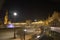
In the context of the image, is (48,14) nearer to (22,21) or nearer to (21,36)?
(22,21)

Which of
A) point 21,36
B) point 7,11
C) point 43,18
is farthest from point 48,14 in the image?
point 21,36

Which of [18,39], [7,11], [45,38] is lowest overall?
[18,39]

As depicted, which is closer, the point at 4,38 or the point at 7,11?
the point at 4,38

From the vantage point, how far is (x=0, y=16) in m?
32.6

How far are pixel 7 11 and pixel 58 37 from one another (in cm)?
2957

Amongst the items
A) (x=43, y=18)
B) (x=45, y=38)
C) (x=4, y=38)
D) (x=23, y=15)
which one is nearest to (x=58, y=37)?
(x=45, y=38)

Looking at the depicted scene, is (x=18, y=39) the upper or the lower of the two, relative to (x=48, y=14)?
lower

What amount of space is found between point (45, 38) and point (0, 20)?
25.9m

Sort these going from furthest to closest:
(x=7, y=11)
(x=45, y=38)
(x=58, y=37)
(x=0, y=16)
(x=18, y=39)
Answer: (x=7, y=11), (x=0, y=16), (x=18, y=39), (x=45, y=38), (x=58, y=37)

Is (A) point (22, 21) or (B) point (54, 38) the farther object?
(A) point (22, 21)

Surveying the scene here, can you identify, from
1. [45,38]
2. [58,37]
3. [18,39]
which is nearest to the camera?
[58,37]

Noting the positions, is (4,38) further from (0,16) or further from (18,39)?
(0,16)

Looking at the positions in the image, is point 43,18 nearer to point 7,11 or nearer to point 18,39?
point 7,11

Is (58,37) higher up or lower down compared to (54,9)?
lower down
